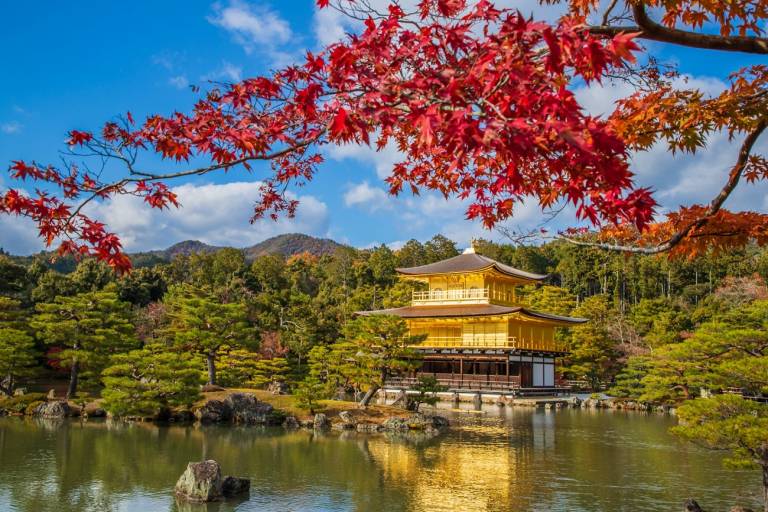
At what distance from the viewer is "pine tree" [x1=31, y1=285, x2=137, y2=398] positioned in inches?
696

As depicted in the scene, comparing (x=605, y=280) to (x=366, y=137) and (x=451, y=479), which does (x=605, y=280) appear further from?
(x=366, y=137)

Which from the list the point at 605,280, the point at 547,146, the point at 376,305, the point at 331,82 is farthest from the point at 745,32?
the point at 605,280

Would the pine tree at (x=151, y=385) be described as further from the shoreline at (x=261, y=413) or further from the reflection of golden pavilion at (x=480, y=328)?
the reflection of golden pavilion at (x=480, y=328)

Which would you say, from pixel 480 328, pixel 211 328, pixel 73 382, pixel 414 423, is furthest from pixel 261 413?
pixel 480 328

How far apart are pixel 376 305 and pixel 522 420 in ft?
72.5

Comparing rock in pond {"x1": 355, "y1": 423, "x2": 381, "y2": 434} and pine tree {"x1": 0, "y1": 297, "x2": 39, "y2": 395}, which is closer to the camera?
rock in pond {"x1": 355, "y1": 423, "x2": 381, "y2": 434}

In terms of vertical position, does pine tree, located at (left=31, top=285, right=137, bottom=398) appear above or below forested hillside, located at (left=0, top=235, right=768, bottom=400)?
below

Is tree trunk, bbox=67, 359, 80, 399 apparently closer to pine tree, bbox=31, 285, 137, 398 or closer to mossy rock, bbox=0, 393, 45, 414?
pine tree, bbox=31, 285, 137, 398

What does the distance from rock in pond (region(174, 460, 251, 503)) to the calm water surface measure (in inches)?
8.5

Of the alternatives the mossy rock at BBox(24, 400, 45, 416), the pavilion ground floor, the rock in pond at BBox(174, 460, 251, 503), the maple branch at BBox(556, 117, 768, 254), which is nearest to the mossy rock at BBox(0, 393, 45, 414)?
the mossy rock at BBox(24, 400, 45, 416)

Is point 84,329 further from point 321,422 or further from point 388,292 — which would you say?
point 388,292

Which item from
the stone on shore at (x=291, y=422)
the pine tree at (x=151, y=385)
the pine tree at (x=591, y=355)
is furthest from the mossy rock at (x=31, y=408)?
the pine tree at (x=591, y=355)

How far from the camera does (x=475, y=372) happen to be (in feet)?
86.2

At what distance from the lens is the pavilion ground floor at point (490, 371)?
24.7 meters
